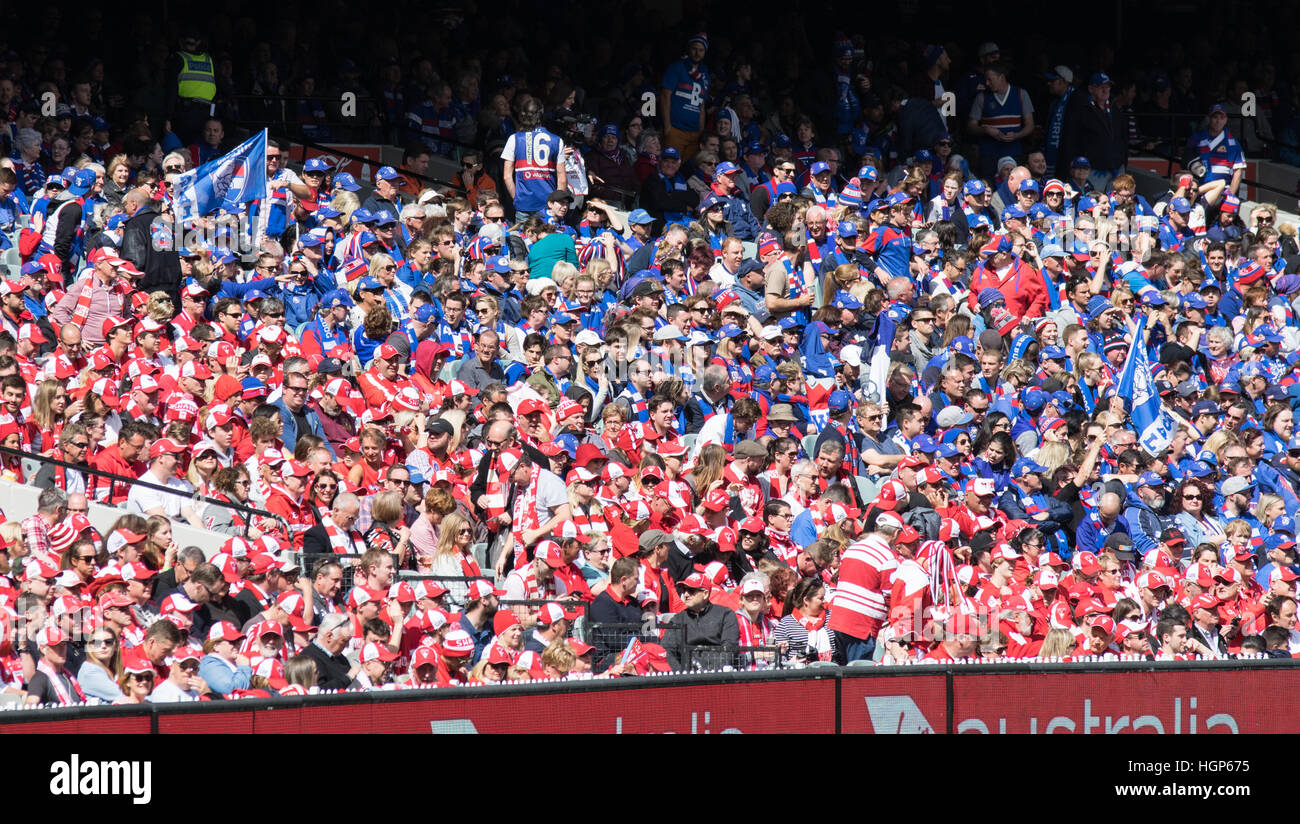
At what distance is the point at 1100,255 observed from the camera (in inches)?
695

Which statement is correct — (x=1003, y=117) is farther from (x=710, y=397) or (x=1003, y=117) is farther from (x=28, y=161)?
(x=28, y=161)

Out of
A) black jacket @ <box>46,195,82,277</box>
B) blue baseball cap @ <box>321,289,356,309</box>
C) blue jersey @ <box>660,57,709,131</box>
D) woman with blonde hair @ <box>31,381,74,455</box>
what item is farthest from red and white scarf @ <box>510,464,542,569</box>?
blue jersey @ <box>660,57,709,131</box>

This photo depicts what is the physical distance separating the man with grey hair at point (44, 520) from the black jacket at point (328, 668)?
1.78 m

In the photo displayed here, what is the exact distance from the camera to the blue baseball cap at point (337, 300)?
14.8 meters

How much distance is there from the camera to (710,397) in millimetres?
14773

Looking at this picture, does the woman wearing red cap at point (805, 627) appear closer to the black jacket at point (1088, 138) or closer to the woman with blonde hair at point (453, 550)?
the woman with blonde hair at point (453, 550)

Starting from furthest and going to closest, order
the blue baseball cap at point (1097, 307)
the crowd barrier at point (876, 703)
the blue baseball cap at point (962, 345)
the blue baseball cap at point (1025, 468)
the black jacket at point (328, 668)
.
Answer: the blue baseball cap at point (1097, 307), the blue baseball cap at point (962, 345), the blue baseball cap at point (1025, 468), the black jacket at point (328, 668), the crowd barrier at point (876, 703)

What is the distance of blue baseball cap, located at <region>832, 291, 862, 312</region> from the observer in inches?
628

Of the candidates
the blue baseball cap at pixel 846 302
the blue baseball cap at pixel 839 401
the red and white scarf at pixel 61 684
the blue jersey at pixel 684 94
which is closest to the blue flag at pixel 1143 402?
the blue baseball cap at pixel 846 302

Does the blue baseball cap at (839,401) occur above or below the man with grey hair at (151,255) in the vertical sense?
below

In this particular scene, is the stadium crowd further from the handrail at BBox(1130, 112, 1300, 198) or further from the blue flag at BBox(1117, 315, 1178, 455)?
the handrail at BBox(1130, 112, 1300, 198)

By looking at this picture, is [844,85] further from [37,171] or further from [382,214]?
[37,171]

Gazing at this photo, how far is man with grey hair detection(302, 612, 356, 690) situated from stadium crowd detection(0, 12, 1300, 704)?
2 cm

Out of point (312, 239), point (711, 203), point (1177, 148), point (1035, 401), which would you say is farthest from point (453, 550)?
point (1177, 148)
